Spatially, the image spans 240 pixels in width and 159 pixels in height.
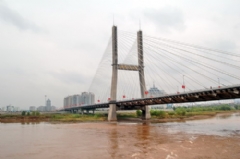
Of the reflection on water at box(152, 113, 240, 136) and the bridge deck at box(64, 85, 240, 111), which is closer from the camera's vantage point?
the bridge deck at box(64, 85, 240, 111)

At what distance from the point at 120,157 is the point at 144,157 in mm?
1486

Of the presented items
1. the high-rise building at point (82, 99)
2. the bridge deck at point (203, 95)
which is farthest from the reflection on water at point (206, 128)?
the high-rise building at point (82, 99)

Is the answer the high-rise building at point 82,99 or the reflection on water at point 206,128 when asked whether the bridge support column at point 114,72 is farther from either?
the high-rise building at point 82,99

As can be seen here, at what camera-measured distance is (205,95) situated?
3319cm

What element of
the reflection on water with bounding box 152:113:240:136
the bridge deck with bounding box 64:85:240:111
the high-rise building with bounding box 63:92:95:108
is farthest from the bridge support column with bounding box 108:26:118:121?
the high-rise building with bounding box 63:92:95:108

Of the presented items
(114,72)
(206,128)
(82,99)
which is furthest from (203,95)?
(82,99)

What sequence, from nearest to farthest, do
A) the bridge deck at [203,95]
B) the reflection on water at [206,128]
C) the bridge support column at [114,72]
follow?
the bridge deck at [203,95], the reflection on water at [206,128], the bridge support column at [114,72]

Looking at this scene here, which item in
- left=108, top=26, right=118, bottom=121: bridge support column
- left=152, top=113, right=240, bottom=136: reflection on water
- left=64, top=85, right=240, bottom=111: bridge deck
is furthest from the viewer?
left=108, top=26, right=118, bottom=121: bridge support column

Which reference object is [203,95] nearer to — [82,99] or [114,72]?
[114,72]

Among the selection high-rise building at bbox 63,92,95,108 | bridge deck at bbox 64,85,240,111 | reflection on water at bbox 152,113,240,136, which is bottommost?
reflection on water at bbox 152,113,240,136

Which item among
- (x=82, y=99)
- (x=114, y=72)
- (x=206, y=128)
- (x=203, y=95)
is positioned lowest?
(x=206, y=128)

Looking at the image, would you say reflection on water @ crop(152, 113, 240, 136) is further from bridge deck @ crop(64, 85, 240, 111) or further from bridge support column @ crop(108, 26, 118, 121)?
bridge support column @ crop(108, 26, 118, 121)

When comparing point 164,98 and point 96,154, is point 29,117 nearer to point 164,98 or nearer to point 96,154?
point 164,98

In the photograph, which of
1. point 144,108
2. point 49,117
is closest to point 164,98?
point 144,108
